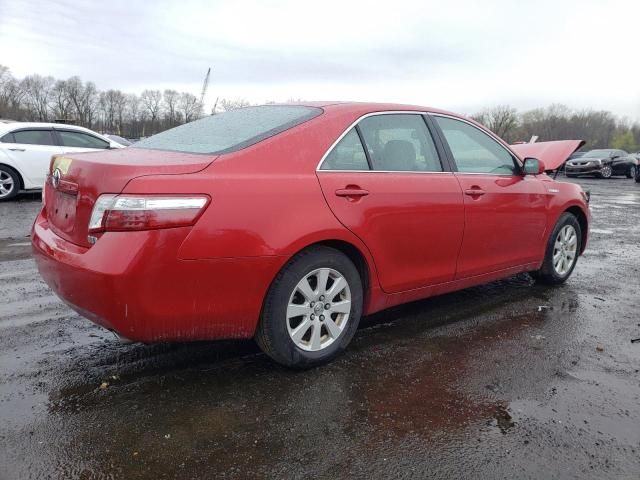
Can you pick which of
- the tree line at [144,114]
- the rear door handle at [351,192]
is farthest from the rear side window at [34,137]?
the tree line at [144,114]

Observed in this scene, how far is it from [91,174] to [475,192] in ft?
8.75

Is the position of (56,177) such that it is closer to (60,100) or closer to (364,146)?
(364,146)

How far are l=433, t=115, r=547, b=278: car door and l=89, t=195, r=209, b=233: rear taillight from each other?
216cm

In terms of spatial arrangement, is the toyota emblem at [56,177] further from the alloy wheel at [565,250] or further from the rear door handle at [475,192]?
the alloy wheel at [565,250]

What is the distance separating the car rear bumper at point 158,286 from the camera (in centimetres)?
248

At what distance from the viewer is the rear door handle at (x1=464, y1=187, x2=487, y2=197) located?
390 cm

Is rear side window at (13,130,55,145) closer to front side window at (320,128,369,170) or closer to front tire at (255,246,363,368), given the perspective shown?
front side window at (320,128,369,170)

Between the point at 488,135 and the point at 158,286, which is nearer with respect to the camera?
the point at 158,286

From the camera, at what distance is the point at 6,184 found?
33.6ft

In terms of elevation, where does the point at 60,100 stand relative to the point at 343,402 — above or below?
above

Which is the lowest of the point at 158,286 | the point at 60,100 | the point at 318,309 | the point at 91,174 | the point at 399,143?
the point at 318,309

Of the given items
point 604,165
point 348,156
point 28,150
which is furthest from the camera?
point 604,165

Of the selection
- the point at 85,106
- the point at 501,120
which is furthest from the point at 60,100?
the point at 501,120

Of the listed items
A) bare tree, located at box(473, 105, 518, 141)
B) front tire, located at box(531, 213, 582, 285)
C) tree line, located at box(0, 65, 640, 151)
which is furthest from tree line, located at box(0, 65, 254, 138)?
front tire, located at box(531, 213, 582, 285)
